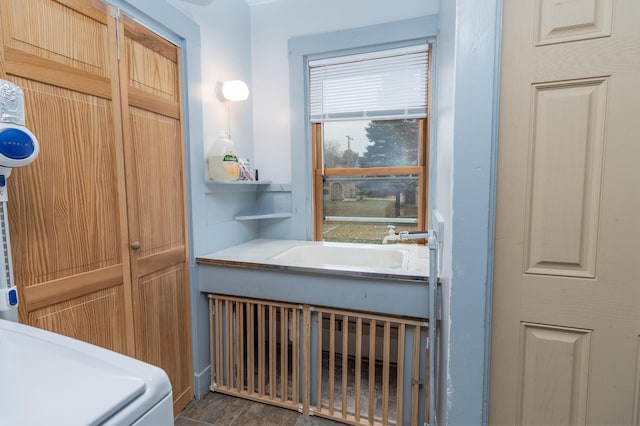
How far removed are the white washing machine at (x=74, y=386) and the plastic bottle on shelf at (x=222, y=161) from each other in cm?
122

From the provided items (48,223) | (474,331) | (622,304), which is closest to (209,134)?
(48,223)

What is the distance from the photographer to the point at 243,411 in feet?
5.40

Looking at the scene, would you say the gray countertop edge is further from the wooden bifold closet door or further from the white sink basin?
the white sink basin

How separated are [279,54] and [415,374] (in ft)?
7.29

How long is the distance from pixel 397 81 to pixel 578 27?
1.23 metres

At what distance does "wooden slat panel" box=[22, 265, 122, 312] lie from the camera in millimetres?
998

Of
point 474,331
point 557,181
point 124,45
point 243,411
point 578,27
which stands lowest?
point 243,411

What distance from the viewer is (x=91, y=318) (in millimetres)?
1183

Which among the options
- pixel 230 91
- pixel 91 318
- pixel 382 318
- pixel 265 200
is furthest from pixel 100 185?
pixel 382 318

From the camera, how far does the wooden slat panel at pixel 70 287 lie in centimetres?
100

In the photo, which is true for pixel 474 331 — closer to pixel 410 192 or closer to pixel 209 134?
pixel 410 192

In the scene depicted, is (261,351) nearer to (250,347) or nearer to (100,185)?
(250,347)

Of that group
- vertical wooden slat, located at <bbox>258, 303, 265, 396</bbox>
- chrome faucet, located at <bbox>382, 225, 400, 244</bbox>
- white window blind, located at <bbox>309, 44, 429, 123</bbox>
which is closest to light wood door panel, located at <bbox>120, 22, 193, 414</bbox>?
vertical wooden slat, located at <bbox>258, 303, 265, 396</bbox>

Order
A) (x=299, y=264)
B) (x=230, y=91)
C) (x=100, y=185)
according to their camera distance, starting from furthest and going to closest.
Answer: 1. (x=230, y=91)
2. (x=299, y=264)
3. (x=100, y=185)
